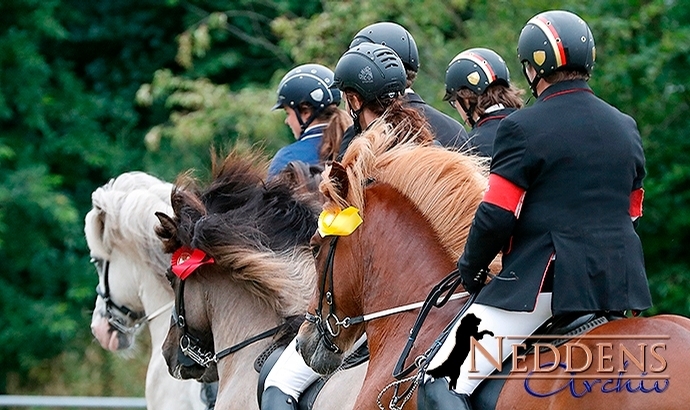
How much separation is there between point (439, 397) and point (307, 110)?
3607 millimetres

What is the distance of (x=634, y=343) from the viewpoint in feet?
12.1

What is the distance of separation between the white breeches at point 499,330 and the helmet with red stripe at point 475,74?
2319 mm

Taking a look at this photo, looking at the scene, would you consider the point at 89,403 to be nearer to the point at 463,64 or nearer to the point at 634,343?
the point at 463,64

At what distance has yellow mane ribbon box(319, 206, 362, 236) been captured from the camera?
4688 millimetres

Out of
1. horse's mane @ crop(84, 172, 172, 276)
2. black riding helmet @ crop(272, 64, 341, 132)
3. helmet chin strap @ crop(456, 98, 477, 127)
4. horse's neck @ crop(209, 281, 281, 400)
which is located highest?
helmet chin strap @ crop(456, 98, 477, 127)

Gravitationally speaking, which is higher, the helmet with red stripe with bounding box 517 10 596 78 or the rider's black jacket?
the helmet with red stripe with bounding box 517 10 596 78

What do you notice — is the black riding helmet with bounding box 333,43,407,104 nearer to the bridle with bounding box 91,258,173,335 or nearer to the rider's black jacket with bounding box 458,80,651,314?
the rider's black jacket with bounding box 458,80,651,314

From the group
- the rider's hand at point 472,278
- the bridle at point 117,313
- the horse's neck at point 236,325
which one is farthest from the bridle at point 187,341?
the rider's hand at point 472,278

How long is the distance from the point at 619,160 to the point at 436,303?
3.18 feet

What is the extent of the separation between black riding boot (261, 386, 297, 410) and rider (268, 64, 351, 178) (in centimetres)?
193

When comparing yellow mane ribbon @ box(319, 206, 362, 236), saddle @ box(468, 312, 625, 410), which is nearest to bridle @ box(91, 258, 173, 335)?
yellow mane ribbon @ box(319, 206, 362, 236)

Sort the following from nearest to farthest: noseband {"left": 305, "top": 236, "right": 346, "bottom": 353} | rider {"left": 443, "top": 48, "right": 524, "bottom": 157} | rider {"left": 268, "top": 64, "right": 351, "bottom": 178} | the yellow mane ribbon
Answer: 1. the yellow mane ribbon
2. noseband {"left": 305, "top": 236, "right": 346, "bottom": 353}
3. rider {"left": 443, "top": 48, "right": 524, "bottom": 157}
4. rider {"left": 268, "top": 64, "right": 351, "bottom": 178}

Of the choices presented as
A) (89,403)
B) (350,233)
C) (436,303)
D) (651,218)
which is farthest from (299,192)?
(651,218)

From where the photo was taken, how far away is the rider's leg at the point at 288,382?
5.40 metres
